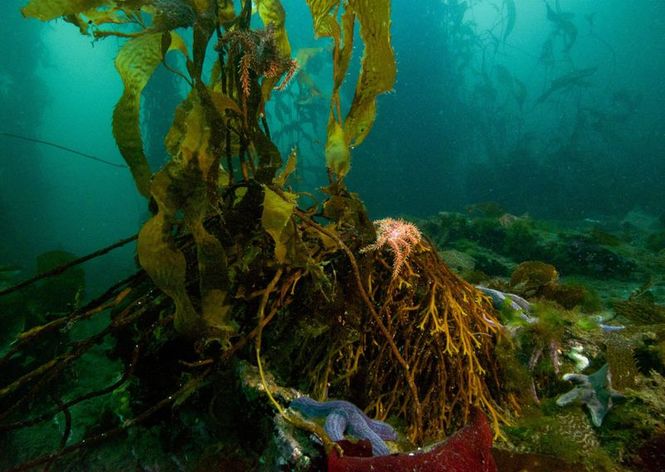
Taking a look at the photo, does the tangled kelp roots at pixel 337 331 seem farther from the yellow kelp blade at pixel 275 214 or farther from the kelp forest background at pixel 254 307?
the yellow kelp blade at pixel 275 214

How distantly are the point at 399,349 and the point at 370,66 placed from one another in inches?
65.2

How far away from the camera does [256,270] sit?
6.04 ft

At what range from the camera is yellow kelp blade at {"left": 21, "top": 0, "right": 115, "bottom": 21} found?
1.43 meters

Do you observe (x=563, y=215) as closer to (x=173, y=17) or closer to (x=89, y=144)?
(x=173, y=17)

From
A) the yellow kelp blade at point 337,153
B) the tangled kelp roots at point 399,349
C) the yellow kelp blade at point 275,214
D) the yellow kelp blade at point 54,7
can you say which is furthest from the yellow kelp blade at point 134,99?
the tangled kelp roots at point 399,349

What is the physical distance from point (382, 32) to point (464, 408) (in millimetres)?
2074

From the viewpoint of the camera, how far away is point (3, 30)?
2094 centimetres

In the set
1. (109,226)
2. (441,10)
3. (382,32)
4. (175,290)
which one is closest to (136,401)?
(175,290)

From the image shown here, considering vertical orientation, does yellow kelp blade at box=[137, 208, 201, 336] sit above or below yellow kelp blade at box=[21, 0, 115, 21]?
below

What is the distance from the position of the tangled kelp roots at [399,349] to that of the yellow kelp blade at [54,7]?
175cm

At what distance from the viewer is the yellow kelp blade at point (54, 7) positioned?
4.70 ft

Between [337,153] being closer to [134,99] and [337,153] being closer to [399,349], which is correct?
[134,99]

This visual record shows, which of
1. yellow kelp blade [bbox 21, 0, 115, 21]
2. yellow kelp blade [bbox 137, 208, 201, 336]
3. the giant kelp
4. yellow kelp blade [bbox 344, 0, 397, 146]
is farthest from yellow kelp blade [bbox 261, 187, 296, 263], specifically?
yellow kelp blade [bbox 21, 0, 115, 21]

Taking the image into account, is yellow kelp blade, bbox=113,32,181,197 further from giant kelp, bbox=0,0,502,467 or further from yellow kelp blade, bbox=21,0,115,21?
yellow kelp blade, bbox=21,0,115,21
